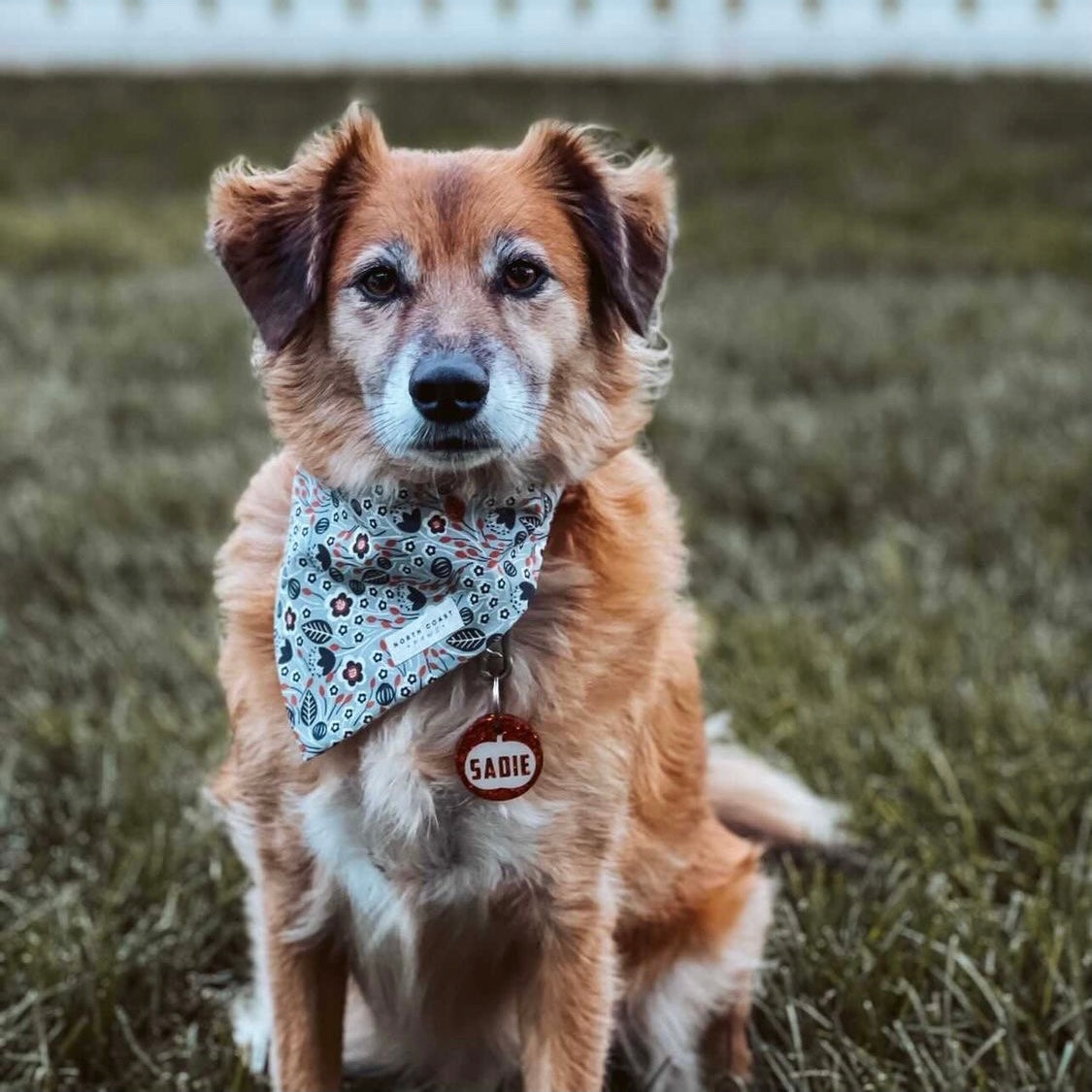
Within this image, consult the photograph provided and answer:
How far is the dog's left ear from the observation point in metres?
2.49

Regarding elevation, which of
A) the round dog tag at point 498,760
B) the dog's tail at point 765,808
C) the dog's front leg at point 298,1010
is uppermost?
the round dog tag at point 498,760

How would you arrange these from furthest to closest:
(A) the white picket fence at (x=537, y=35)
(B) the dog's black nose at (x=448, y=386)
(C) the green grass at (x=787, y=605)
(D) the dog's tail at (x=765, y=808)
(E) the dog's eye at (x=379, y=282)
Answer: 1. (A) the white picket fence at (x=537, y=35)
2. (D) the dog's tail at (x=765, y=808)
3. (C) the green grass at (x=787, y=605)
4. (E) the dog's eye at (x=379, y=282)
5. (B) the dog's black nose at (x=448, y=386)

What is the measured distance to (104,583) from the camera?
5.08m

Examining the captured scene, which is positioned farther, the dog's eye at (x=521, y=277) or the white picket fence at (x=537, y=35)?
the white picket fence at (x=537, y=35)

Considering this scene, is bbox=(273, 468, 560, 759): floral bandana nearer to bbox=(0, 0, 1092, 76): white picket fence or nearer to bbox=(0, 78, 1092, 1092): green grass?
bbox=(0, 78, 1092, 1092): green grass

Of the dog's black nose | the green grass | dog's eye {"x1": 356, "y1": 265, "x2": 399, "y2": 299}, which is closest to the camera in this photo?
the dog's black nose

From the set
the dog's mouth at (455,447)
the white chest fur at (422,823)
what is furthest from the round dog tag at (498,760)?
the dog's mouth at (455,447)

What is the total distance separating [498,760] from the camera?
2.30 meters

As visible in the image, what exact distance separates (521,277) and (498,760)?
0.78m

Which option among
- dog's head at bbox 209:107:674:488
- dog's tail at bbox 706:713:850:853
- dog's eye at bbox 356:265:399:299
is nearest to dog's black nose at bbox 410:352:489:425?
dog's head at bbox 209:107:674:488

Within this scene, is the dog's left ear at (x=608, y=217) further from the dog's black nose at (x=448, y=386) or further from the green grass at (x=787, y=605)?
the green grass at (x=787, y=605)

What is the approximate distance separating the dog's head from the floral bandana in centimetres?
7

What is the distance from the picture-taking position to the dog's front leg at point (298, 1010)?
8.41ft

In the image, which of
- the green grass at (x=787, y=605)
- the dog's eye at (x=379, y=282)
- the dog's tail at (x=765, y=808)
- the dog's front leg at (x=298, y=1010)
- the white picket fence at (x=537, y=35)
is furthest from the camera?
the white picket fence at (x=537, y=35)
